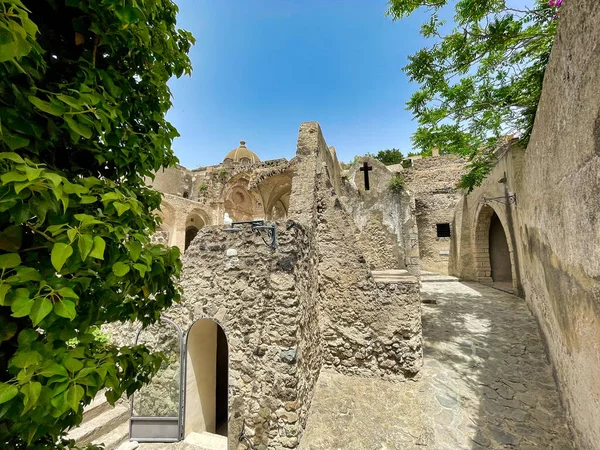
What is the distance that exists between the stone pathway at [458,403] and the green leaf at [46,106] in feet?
14.8

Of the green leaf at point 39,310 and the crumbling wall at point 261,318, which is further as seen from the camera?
the crumbling wall at point 261,318

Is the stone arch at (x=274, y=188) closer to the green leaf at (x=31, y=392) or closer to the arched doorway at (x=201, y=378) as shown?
the arched doorway at (x=201, y=378)

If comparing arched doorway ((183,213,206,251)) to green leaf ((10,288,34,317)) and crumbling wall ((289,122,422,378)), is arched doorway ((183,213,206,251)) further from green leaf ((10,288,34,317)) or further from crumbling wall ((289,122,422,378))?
green leaf ((10,288,34,317))

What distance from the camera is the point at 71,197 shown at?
122 cm

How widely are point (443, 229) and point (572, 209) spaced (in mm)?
12903

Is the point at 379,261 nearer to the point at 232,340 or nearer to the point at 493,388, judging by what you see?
the point at 493,388

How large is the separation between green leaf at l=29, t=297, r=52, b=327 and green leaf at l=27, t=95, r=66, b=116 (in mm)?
752

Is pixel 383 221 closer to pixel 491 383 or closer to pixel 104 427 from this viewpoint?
pixel 491 383

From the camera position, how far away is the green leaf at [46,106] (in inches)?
40.0

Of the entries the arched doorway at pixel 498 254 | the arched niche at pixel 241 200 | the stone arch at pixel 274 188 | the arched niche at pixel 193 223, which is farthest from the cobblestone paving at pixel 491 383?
the arched niche at pixel 193 223

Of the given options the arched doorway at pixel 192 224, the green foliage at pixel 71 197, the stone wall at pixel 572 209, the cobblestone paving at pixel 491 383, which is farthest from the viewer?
the arched doorway at pixel 192 224

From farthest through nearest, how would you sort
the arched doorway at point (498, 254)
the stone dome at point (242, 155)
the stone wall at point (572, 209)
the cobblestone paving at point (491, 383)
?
1. the stone dome at point (242, 155)
2. the arched doorway at point (498, 254)
3. the cobblestone paving at point (491, 383)
4. the stone wall at point (572, 209)

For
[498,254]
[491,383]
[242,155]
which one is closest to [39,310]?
[491,383]

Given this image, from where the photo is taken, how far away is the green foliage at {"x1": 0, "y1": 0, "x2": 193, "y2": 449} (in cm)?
96
